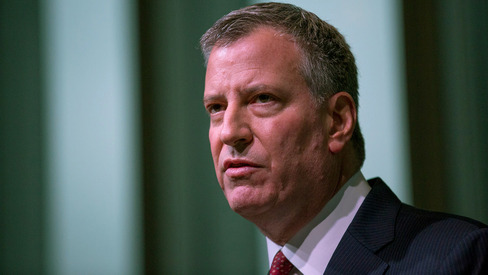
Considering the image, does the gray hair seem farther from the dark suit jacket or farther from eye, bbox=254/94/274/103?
the dark suit jacket

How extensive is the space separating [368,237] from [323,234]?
0.44 ft

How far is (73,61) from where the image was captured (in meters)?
3.04

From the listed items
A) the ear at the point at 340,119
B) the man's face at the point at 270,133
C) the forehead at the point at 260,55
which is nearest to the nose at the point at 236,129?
the man's face at the point at 270,133

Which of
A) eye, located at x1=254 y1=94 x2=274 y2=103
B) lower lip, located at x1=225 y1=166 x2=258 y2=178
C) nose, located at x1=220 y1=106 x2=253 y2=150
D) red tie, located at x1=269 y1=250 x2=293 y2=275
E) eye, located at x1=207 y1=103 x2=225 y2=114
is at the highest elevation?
eye, located at x1=254 y1=94 x2=274 y2=103

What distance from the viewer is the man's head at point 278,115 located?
133 centimetres

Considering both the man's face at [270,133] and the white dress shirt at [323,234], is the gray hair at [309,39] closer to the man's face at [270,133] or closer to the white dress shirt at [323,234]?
the man's face at [270,133]

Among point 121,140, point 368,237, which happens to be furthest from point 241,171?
point 121,140

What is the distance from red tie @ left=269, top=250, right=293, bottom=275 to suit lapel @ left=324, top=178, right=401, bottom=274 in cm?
16

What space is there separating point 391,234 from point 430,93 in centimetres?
130

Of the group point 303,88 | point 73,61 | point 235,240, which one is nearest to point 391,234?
point 303,88

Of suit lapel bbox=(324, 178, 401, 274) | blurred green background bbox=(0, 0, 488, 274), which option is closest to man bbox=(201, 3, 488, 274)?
suit lapel bbox=(324, 178, 401, 274)

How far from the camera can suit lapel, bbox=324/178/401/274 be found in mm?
1233

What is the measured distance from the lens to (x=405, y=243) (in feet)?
4.09

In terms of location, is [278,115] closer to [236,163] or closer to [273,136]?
[273,136]
